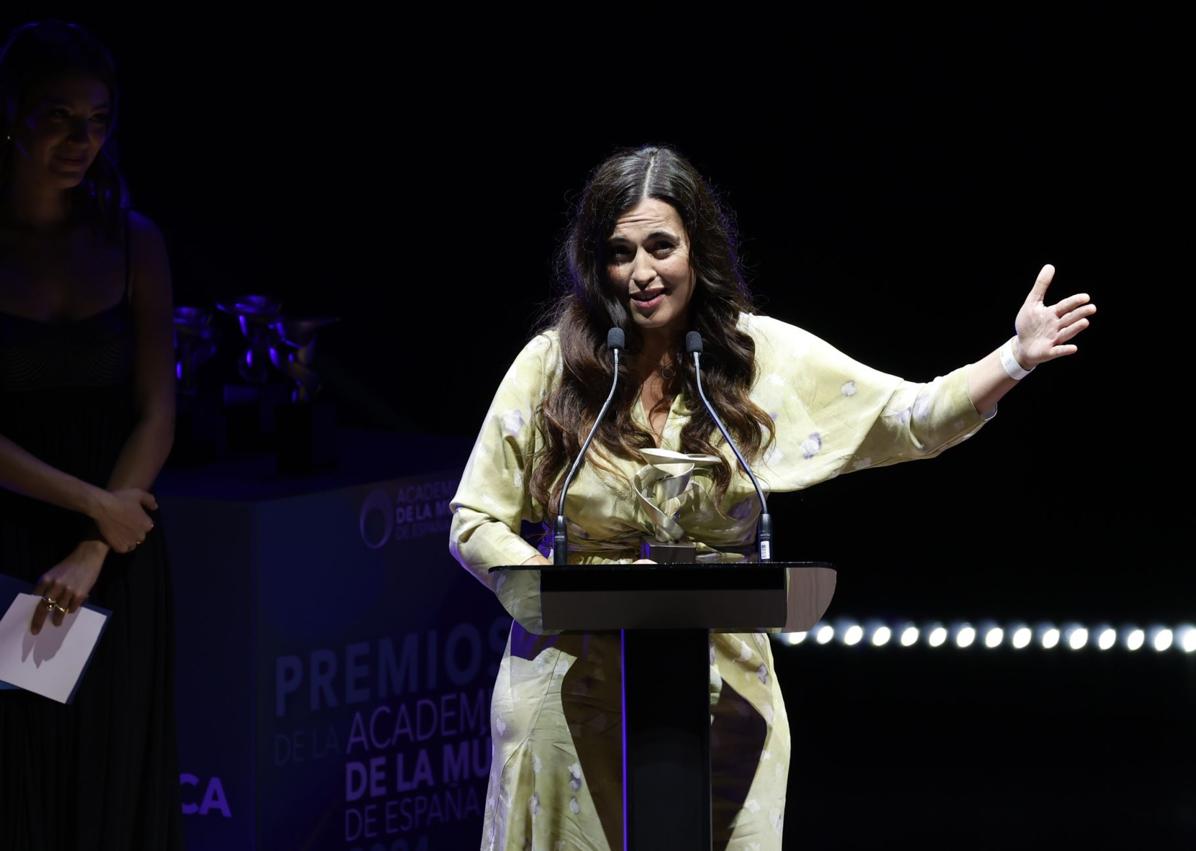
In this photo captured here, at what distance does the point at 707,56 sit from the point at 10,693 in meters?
2.64

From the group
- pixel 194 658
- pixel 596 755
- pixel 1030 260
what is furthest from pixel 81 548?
pixel 1030 260

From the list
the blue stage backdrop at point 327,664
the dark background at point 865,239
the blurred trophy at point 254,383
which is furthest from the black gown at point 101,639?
the dark background at point 865,239

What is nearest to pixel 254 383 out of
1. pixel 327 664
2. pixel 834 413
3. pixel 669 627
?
pixel 327 664

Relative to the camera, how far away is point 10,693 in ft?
10.8

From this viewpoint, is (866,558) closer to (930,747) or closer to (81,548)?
(930,747)

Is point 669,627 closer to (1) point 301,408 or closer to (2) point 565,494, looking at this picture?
(2) point 565,494

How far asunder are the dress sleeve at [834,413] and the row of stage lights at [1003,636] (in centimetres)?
238

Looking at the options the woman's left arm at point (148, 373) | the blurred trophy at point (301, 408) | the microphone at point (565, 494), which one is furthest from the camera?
the blurred trophy at point (301, 408)

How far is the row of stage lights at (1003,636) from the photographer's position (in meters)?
5.23

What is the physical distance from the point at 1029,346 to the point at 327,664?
192 centimetres

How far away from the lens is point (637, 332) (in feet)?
9.76

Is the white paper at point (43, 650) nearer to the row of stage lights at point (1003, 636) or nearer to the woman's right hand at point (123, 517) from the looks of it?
the woman's right hand at point (123, 517)

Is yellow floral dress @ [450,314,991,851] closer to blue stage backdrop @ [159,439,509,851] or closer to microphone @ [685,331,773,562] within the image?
microphone @ [685,331,773,562]

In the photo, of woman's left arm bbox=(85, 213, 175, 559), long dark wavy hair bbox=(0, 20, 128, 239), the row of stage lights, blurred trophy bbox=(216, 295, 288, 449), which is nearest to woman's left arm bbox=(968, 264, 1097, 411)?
woman's left arm bbox=(85, 213, 175, 559)
